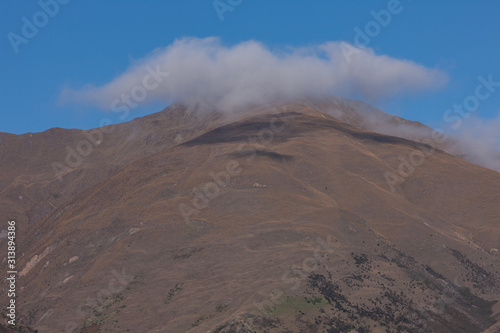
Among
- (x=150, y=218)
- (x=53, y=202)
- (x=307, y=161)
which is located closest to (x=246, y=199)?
(x=150, y=218)

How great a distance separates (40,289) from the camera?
96062 mm

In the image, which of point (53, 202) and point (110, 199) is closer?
point (110, 199)

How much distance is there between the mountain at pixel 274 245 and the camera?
75812 mm

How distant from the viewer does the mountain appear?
249ft

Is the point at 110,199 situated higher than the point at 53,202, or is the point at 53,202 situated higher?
the point at 53,202

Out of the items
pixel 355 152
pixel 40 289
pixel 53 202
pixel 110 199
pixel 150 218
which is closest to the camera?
pixel 40 289

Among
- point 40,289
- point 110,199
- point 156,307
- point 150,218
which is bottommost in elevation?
point 156,307

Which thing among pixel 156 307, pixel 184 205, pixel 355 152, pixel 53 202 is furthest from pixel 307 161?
pixel 53 202

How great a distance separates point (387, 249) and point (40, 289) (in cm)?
6163

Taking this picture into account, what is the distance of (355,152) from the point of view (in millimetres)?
142375

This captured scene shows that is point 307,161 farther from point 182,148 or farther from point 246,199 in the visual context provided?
point 182,148

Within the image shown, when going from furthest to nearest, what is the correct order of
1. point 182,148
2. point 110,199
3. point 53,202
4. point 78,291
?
point 53,202, point 182,148, point 110,199, point 78,291

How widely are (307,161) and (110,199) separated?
4716 centimetres

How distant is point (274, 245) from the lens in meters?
91.1
